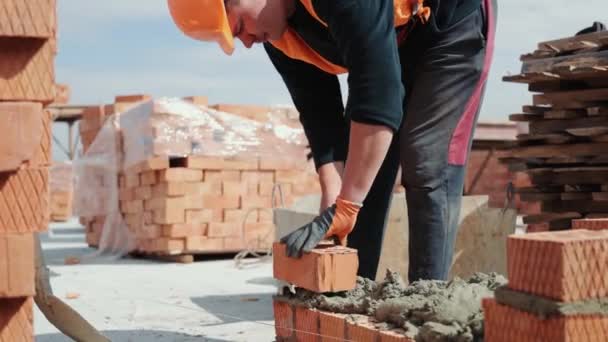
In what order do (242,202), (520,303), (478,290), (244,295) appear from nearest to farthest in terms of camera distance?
1. (520,303)
2. (478,290)
3. (244,295)
4. (242,202)

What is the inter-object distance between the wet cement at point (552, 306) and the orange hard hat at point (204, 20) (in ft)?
4.23

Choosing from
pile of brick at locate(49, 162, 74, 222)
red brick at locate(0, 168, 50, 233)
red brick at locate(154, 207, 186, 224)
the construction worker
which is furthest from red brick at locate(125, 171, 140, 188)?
pile of brick at locate(49, 162, 74, 222)

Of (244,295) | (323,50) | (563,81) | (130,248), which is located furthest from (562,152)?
(130,248)

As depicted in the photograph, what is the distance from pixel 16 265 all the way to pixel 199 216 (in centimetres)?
451

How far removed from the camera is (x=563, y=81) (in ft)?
16.0

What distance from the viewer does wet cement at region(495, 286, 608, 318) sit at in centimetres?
158

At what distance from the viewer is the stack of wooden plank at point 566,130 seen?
450cm

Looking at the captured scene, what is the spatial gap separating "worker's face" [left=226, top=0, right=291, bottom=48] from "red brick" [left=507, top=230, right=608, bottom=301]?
1239 millimetres

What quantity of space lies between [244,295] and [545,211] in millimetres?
2029

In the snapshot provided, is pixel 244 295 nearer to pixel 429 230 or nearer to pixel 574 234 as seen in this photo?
pixel 429 230

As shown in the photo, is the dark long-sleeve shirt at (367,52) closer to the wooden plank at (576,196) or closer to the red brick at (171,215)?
the wooden plank at (576,196)

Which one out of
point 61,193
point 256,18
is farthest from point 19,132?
point 61,193

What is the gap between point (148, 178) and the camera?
6961 millimetres

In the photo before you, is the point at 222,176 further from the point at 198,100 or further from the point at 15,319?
the point at 15,319
